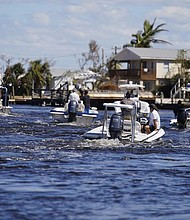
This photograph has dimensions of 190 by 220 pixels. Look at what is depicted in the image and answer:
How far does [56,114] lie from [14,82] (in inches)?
2452

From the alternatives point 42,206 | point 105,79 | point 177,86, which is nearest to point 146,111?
point 42,206

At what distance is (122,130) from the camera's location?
28.3 m

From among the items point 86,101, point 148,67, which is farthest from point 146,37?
point 86,101

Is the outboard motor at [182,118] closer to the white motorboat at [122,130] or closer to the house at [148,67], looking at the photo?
the white motorboat at [122,130]

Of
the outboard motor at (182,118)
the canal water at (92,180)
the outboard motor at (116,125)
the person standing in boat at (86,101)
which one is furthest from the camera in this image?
the person standing in boat at (86,101)

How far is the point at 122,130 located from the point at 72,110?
1510 cm

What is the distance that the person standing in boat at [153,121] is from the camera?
29.4 m

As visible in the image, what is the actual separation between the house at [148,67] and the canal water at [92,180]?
67.9 meters

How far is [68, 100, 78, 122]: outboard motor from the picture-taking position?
4306 cm

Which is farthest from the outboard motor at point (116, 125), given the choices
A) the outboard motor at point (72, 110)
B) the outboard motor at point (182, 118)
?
the outboard motor at point (72, 110)

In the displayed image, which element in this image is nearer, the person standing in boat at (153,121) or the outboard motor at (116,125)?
the outboard motor at (116,125)

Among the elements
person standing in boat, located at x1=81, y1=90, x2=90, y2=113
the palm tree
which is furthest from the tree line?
person standing in boat, located at x1=81, y1=90, x2=90, y2=113

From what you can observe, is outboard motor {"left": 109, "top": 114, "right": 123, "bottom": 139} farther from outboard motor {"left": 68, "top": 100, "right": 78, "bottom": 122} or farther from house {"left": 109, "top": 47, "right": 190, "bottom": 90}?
house {"left": 109, "top": 47, "right": 190, "bottom": 90}

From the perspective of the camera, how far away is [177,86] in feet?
304
